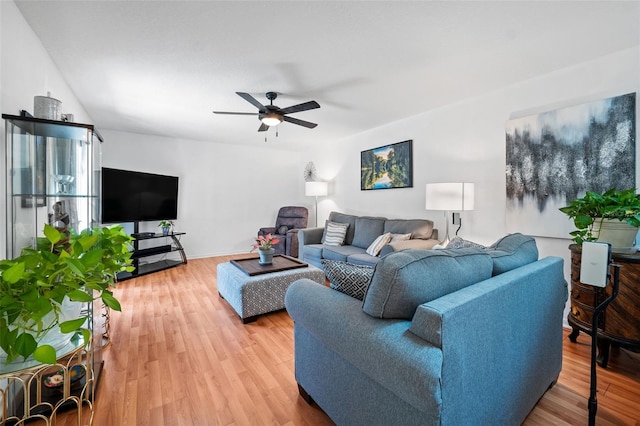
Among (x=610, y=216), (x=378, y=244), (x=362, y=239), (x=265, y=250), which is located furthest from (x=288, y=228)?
(x=610, y=216)

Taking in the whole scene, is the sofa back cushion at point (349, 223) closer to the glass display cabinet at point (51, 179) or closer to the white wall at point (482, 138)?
the white wall at point (482, 138)

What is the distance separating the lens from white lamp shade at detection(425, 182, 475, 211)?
2.87 metres

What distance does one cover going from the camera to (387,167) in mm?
4316

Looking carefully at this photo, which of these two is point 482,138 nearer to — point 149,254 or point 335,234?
point 335,234

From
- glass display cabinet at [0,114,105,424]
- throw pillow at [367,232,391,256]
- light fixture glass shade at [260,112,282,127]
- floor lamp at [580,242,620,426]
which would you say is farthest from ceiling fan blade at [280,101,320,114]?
floor lamp at [580,242,620,426]

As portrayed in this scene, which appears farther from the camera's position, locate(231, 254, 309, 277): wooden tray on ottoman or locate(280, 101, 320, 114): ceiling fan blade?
locate(231, 254, 309, 277): wooden tray on ottoman

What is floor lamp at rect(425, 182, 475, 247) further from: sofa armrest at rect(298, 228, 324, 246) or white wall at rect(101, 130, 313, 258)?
white wall at rect(101, 130, 313, 258)

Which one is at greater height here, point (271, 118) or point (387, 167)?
point (271, 118)

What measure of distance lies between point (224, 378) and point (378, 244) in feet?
7.74

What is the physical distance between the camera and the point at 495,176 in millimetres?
3012

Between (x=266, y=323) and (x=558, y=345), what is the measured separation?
2.15 meters

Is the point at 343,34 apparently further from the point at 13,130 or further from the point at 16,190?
the point at 16,190

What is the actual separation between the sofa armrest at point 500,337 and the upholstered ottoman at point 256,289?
192 centimetres

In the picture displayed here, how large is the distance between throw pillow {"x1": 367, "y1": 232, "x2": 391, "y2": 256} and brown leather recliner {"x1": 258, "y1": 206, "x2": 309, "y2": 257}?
1.69 m
